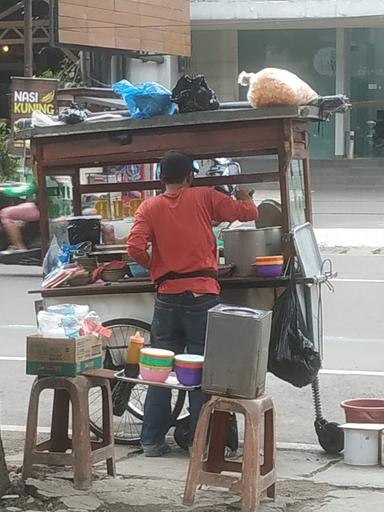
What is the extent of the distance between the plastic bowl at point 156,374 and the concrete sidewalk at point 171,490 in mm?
590

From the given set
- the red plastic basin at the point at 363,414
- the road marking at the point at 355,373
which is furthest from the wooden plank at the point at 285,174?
the road marking at the point at 355,373

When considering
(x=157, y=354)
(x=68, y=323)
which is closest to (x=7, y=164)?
(x=68, y=323)

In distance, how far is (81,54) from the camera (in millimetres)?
23422

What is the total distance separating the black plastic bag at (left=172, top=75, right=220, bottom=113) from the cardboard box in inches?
66.0

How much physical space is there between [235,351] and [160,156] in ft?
6.69

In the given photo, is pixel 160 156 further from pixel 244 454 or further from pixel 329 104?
pixel 244 454

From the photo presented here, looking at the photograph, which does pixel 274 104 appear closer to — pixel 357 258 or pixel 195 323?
pixel 195 323

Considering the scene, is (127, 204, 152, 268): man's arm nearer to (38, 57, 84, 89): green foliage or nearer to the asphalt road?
the asphalt road

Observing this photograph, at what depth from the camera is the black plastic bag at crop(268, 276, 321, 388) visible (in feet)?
19.4

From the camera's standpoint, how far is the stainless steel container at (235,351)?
190 inches

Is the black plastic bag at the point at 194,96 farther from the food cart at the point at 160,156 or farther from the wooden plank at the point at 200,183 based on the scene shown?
the wooden plank at the point at 200,183

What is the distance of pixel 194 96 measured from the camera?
20.2 feet

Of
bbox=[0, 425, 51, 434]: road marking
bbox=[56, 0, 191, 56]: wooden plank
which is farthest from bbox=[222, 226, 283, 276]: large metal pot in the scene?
bbox=[56, 0, 191, 56]: wooden plank

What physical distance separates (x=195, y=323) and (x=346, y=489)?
1301 millimetres
